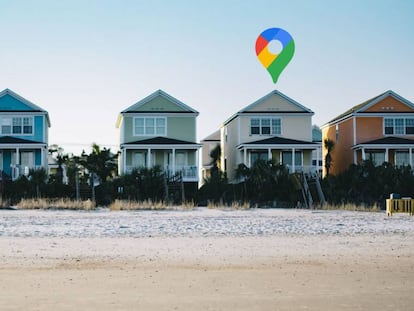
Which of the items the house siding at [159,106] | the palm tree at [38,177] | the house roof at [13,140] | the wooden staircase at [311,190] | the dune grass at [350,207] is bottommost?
the dune grass at [350,207]

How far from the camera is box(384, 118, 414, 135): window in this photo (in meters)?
50.7

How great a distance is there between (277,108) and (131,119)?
32.6 ft

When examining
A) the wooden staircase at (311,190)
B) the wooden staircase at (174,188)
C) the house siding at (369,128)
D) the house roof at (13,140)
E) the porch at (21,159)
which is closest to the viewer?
the wooden staircase at (311,190)

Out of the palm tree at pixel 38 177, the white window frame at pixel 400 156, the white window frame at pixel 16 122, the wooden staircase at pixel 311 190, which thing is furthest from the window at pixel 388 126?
the white window frame at pixel 16 122

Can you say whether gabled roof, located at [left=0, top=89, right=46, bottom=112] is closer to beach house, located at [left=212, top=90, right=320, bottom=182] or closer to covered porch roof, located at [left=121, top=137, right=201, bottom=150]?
covered porch roof, located at [left=121, top=137, right=201, bottom=150]

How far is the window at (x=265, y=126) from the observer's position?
1991 inches

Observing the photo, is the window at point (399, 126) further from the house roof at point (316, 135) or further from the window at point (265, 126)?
the house roof at point (316, 135)

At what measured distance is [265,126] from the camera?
50750 mm

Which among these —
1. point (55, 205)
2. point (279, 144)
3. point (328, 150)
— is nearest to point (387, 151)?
point (328, 150)

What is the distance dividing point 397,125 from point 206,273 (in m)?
39.8

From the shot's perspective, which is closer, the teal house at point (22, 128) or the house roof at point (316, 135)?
the teal house at point (22, 128)

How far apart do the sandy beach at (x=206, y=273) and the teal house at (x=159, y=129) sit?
29.1 m

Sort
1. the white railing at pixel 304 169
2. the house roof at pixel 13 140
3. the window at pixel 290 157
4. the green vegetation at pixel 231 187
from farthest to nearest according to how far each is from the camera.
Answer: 1. the window at pixel 290 157
2. the house roof at pixel 13 140
3. the white railing at pixel 304 169
4. the green vegetation at pixel 231 187

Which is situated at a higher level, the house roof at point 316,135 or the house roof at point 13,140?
the house roof at point 316,135
